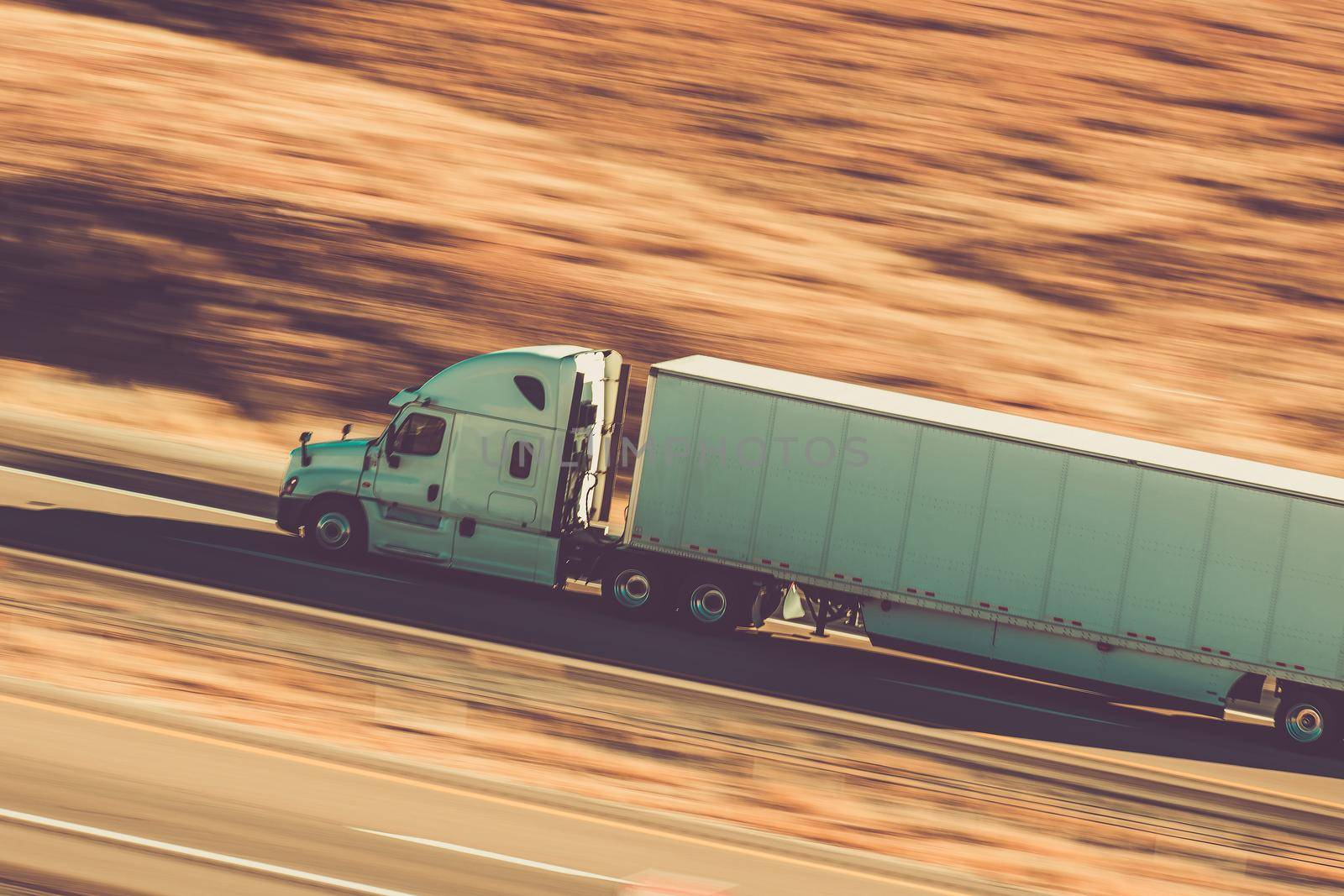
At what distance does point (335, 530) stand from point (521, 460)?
9.77 feet

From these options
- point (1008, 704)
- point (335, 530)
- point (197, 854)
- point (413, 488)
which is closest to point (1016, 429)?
point (1008, 704)

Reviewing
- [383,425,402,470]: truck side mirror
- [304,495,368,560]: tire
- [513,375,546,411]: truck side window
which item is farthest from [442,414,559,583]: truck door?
[304,495,368,560]: tire

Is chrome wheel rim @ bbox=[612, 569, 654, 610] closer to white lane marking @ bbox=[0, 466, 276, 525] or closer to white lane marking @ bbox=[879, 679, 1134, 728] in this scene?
white lane marking @ bbox=[879, 679, 1134, 728]

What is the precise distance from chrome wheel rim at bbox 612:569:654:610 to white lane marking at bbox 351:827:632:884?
7.44m

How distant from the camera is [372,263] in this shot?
2792cm

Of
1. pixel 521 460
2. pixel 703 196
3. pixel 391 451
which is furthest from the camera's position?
pixel 703 196

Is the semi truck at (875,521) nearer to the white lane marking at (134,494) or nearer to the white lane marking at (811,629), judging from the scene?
the white lane marking at (811,629)

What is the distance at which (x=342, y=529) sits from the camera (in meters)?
17.8

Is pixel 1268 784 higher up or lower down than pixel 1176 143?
lower down

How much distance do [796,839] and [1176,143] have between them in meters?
26.5


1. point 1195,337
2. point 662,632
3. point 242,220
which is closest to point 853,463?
point 662,632

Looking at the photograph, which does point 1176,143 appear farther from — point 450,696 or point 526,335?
point 450,696

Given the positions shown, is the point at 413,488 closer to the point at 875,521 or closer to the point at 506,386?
the point at 506,386

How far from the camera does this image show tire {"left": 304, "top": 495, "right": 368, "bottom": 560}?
1773 centimetres
